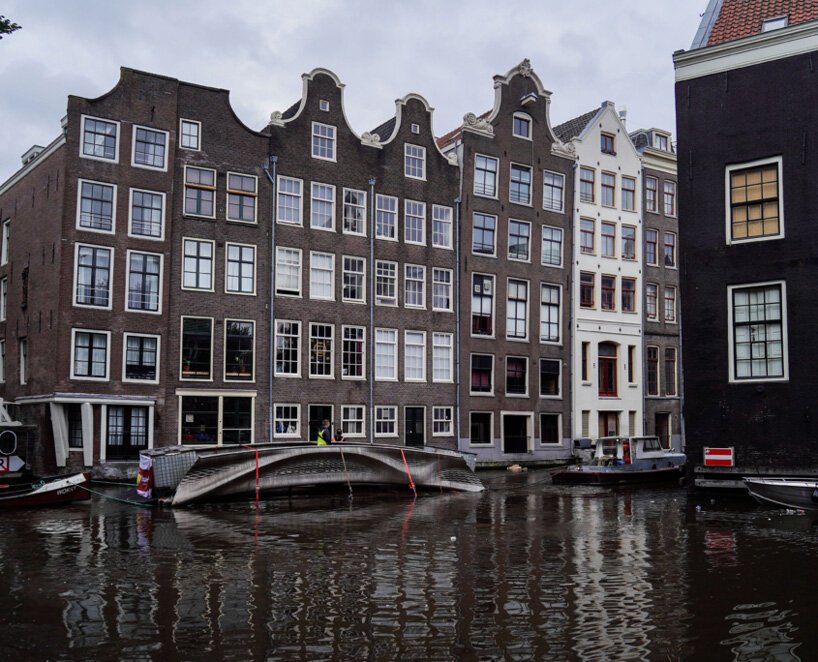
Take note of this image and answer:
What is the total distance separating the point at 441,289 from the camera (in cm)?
3978

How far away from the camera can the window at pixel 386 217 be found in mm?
38188

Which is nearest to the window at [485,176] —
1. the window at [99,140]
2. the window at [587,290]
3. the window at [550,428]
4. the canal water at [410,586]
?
the window at [587,290]

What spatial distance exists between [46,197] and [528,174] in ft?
74.9

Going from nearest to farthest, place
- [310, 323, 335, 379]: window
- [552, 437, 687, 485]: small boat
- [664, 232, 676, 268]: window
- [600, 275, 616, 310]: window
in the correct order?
[552, 437, 687, 485]: small boat < [310, 323, 335, 379]: window < [600, 275, 616, 310]: window < [664, 232, 676, 268]: window

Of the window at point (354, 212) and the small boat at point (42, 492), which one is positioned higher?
the window at point (354, 212)

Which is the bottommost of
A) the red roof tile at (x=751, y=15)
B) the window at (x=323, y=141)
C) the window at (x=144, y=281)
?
the window at (x=144, y=281)

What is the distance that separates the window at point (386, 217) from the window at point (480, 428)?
30.9 feet

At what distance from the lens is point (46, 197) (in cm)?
3238

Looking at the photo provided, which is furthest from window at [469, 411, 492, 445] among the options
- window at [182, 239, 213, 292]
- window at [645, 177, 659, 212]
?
window at [645, 177, 659, 212]

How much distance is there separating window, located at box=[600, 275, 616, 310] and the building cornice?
2212 centimetres

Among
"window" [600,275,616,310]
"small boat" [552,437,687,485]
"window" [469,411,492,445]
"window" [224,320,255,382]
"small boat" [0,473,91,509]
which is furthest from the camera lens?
"window" [600,275,616,310]

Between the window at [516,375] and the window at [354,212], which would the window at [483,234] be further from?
the window at [354,212]

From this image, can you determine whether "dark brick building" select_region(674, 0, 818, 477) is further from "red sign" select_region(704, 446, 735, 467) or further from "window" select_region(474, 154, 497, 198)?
"window" select_region(474, 154, 497, 198)

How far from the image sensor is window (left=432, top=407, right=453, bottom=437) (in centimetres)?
→ 3900
